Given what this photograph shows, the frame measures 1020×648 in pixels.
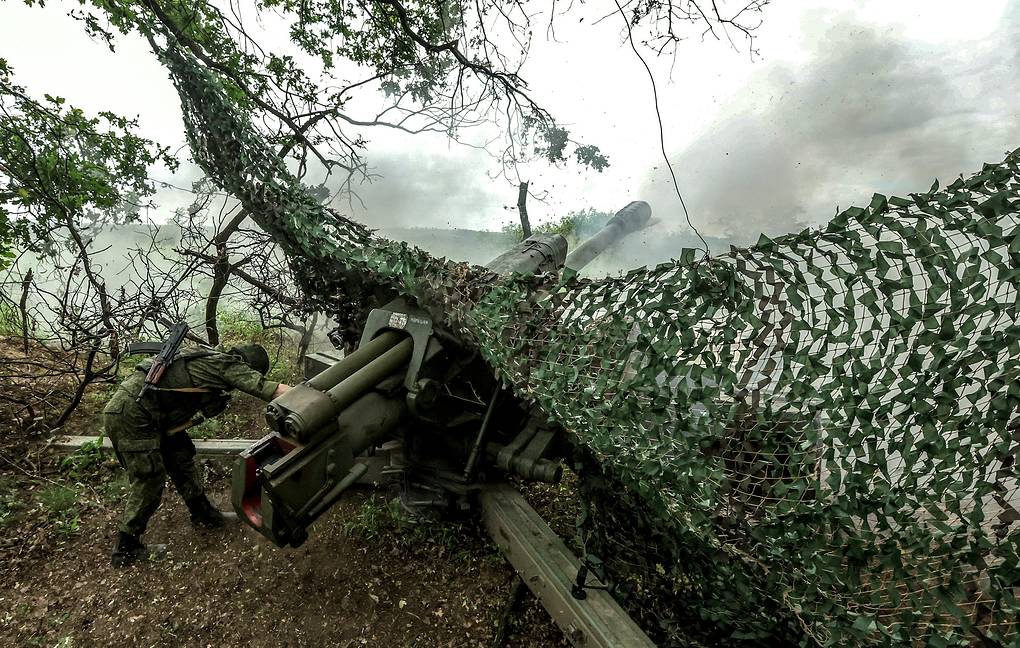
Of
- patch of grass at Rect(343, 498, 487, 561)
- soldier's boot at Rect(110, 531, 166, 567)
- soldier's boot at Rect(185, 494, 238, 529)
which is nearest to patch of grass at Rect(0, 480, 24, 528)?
soldier's boot at Rect(110, 531, 166, 567)

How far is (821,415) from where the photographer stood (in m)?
2.22

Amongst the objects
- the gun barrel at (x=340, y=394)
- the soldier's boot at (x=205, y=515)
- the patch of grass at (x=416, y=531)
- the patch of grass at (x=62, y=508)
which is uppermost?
the gun barrel at (x=340, y=394)

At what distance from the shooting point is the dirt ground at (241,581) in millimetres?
3643

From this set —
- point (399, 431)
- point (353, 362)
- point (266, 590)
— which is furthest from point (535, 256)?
point (266, 590)

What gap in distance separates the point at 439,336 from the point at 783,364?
2354mm

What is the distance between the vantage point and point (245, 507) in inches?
113

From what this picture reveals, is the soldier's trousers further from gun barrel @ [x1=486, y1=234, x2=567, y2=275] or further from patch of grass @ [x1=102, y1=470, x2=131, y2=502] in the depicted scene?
gun barrel @ [x1=486, y1=234, x2=567, y2=275]

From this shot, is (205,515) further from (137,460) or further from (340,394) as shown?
(340,394)

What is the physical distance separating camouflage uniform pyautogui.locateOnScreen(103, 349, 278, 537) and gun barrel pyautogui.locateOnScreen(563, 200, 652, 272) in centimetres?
471

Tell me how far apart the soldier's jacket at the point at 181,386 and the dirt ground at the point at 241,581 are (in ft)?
3.81

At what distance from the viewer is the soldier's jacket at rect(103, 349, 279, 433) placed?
419 cm

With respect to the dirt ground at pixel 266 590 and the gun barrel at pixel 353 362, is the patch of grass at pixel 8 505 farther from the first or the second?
the gun barrel at pixel 353 362

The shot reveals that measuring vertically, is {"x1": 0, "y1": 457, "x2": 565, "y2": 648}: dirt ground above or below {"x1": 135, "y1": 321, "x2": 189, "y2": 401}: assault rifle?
below

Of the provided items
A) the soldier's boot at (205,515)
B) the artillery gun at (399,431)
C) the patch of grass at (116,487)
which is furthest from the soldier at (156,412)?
the artillery gun at (399,431)
